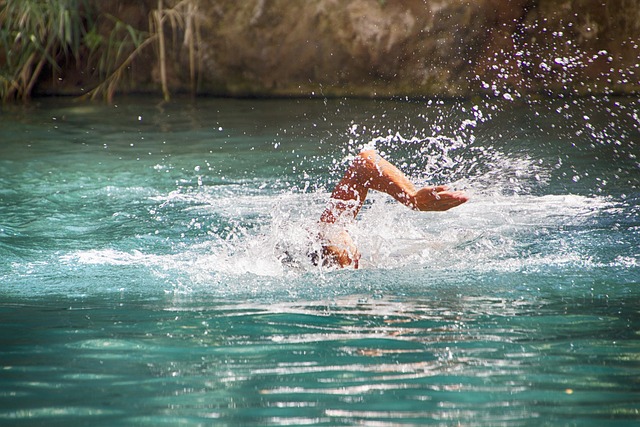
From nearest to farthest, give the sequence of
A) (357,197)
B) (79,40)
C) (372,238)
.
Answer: (357,197) → (372,238) → (79,40)

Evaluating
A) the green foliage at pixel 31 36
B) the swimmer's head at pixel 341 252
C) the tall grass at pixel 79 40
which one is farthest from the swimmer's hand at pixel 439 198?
the green foliage at pixel 31 36

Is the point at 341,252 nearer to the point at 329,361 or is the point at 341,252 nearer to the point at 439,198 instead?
the point at 439,198

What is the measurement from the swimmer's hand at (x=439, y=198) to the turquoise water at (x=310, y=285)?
13.6 inches

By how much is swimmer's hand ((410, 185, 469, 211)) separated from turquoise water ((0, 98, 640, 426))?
0.35 metres

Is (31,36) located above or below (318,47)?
below

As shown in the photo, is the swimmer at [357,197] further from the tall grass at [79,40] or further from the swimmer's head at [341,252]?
the tall grass at [79,40]

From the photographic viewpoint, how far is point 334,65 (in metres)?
11.5

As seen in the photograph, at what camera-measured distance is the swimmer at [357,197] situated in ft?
14.7

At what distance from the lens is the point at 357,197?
4.84m

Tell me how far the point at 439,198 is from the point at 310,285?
702 mm

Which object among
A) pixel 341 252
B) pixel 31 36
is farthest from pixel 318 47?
pixel 341 252

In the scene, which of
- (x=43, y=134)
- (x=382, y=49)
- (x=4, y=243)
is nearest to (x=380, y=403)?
(x=4, y=243)

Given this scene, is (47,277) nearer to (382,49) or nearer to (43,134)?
(43,134)

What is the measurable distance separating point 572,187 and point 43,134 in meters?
5.21
